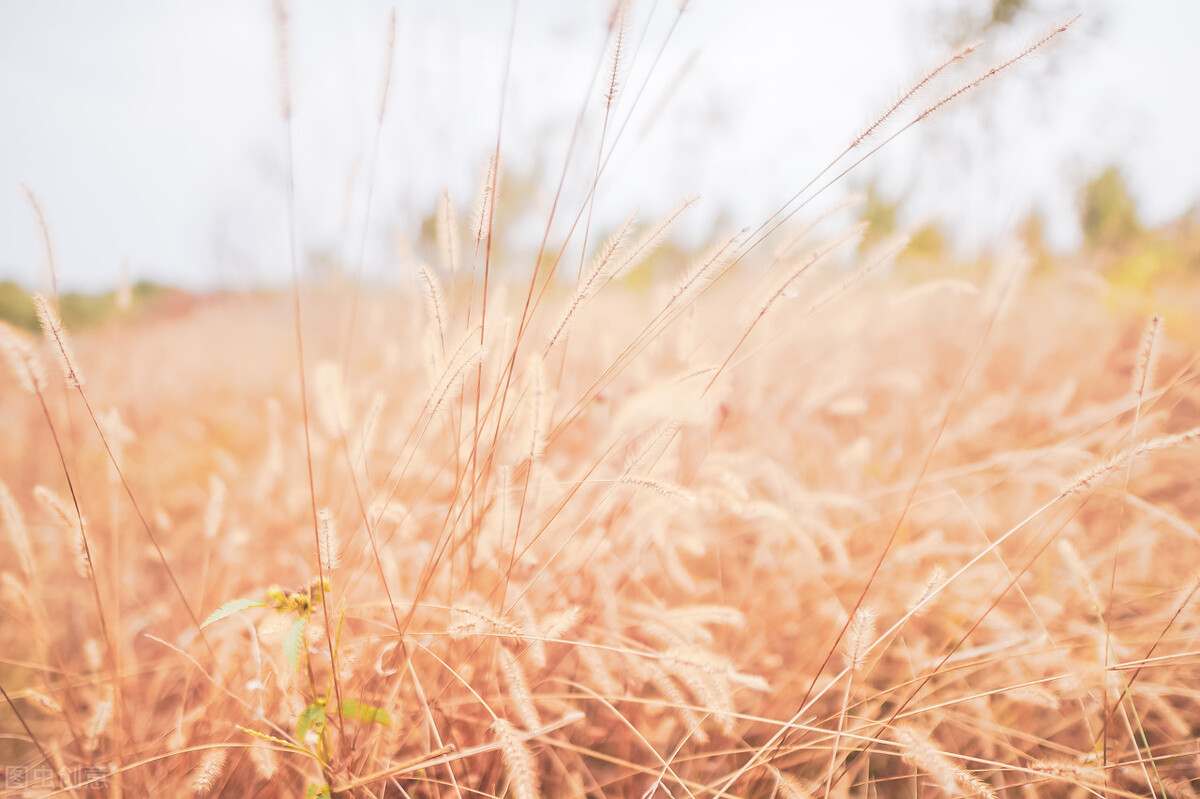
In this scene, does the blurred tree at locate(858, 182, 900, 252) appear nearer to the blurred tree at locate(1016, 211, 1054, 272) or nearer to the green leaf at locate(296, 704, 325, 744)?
the blurred tree at locate(1016, 211, 1054, 272)

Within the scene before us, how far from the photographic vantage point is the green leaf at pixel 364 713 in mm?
734

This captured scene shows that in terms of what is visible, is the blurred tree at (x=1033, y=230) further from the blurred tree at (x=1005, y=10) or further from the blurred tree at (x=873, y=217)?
the blurred tree at (x=1005, y=10)

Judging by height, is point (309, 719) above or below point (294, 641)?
below

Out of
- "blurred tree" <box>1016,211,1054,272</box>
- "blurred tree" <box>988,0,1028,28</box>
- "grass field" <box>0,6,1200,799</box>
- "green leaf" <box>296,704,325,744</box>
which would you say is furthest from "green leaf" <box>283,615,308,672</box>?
"blurred tree" <box>988,0,1028,28</box>

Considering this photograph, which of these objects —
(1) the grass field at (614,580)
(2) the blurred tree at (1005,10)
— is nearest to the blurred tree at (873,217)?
(1) the grass field at (614,580)

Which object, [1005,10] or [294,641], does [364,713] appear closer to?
[294,641]

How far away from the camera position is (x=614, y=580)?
47.4 inches

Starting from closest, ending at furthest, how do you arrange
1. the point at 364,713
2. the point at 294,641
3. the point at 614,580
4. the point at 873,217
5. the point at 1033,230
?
the point at 294,641
the point at 364,713
the point at 614,580
the point at 873,217
the point at 1033,230

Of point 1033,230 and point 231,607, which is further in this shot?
point 1033,230

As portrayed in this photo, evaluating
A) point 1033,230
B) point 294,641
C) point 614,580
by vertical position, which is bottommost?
point 614,580

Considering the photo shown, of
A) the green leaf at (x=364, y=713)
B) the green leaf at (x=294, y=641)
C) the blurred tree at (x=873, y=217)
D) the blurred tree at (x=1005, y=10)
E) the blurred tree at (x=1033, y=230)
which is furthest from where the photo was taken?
the blurred tree at (x=1005, y=10)

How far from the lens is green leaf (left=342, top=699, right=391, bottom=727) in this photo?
0.73m


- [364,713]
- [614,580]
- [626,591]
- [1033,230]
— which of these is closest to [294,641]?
[364,713]

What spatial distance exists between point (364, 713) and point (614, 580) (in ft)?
1.94
